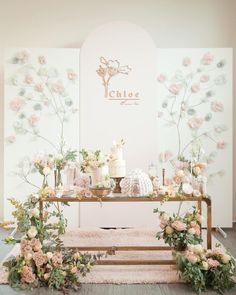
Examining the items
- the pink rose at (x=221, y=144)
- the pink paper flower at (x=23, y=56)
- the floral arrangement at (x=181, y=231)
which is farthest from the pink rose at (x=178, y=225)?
the pink paper flower at (x=23, y=56)

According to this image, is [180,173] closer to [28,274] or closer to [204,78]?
[28,274]

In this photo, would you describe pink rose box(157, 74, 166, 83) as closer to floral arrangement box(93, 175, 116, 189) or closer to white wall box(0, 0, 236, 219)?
white wall box(0, 0, 236, 219)

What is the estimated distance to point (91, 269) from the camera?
322cm

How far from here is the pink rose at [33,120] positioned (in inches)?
182

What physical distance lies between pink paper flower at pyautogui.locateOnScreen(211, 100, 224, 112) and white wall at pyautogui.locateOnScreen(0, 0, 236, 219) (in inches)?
37.4

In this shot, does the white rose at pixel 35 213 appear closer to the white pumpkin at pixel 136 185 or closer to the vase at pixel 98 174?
the vase at pixel 98 174

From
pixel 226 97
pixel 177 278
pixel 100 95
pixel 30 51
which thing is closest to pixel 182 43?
pixel 226 97

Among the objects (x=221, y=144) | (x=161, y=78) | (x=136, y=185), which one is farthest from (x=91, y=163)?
(x=221, y=144)

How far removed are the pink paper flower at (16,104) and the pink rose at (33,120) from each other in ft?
0.52

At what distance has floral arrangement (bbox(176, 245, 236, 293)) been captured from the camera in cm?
287

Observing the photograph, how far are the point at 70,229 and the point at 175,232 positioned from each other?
161 cm

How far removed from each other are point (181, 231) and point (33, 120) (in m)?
2.14

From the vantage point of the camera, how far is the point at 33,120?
15.2 feet

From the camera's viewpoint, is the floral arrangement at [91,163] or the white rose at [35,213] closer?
the white rose at [35,213]
